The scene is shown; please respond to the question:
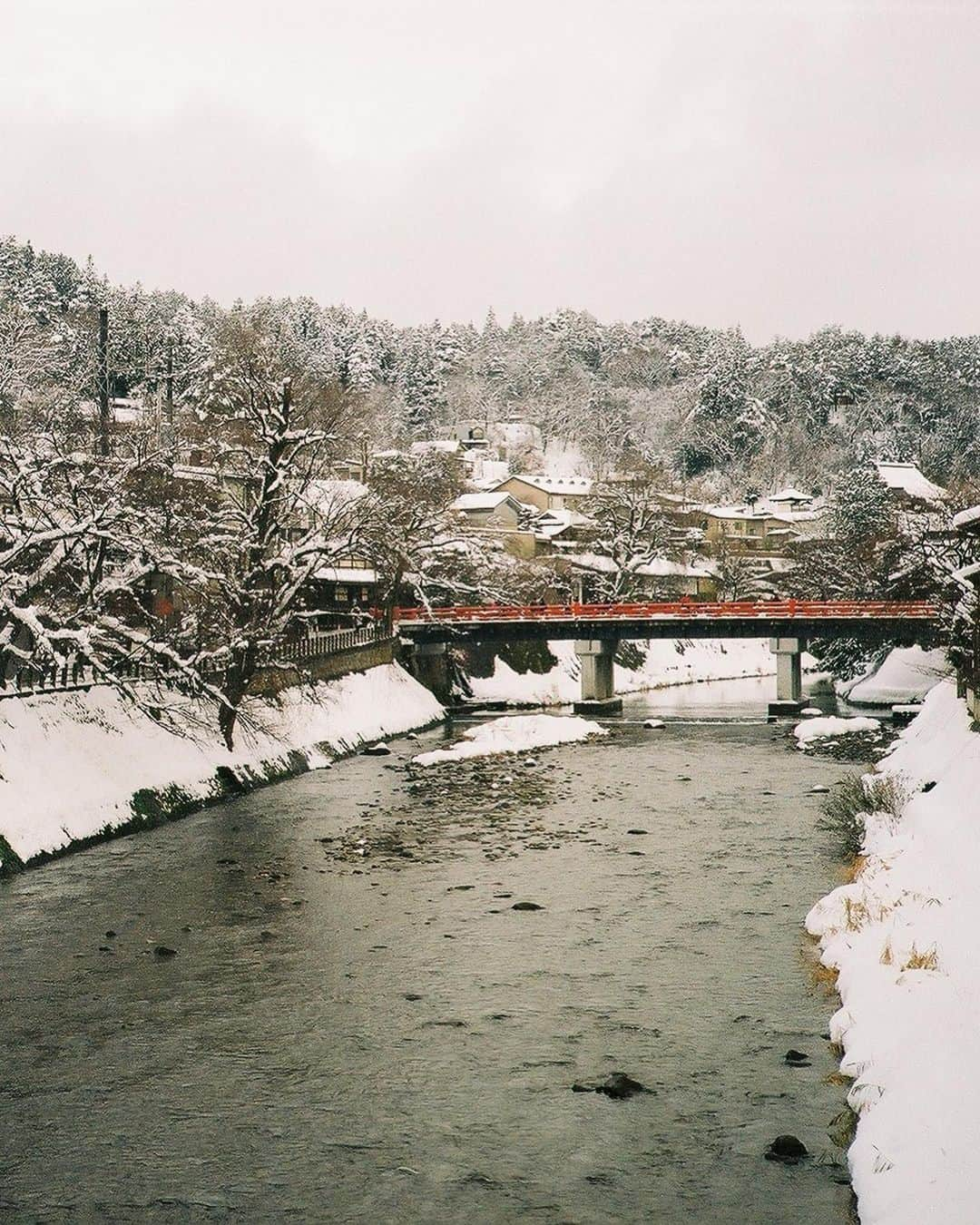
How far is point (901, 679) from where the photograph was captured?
67188 millimetres

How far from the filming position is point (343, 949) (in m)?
19.0

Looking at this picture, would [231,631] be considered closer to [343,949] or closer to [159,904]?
[159,904]

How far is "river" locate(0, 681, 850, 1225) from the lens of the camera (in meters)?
11.2

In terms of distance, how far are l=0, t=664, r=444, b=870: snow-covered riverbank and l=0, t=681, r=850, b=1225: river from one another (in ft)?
4.01

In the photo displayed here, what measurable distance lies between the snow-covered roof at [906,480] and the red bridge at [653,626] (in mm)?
14761

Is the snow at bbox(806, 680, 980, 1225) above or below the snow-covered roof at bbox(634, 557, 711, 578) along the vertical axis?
below

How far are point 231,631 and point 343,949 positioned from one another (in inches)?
709

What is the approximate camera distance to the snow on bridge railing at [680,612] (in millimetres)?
60088

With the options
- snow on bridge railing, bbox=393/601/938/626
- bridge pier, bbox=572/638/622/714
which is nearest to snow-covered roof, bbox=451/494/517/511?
snow on bridge railing, bbox=393/601/938/626

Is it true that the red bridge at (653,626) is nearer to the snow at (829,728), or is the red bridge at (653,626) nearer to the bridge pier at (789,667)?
the bridge pier at (789,667)

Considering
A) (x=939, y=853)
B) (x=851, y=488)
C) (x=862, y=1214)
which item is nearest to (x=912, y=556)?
(x=851, y=488)

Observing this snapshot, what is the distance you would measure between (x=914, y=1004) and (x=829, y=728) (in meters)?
36.8

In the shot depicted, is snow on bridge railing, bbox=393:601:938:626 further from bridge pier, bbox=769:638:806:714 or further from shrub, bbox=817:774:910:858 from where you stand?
shrub, bbox=817:774:910:858

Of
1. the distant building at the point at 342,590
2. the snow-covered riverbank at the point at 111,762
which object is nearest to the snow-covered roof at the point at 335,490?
the distant building at the point at 342,590
